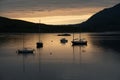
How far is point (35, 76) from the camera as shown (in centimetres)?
3719

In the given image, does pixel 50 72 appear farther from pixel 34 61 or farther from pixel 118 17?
pixel 118 17

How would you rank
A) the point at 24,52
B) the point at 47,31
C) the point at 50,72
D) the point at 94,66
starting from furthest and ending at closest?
the point at 47,31
the point at 24,52
the point at 94,66
the point at 50,72

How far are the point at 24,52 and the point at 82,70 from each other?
74.4 feet

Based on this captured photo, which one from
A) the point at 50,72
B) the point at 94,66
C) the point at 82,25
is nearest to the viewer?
the point at 50,72

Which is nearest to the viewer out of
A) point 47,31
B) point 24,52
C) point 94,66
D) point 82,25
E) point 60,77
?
point 60,77

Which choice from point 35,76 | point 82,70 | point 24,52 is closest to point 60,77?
point 35,76

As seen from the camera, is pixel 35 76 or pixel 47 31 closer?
pixel 35 76

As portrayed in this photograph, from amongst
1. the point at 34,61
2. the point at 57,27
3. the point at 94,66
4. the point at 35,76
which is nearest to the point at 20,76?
the point at 35,76

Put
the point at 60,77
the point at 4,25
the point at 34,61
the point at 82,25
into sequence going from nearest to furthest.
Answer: the point at 60,77 < the point at 34,61 < the point at 4,25 < the point at 82,25

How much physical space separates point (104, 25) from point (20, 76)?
162 metres

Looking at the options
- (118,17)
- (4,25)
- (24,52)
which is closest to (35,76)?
(24,52)

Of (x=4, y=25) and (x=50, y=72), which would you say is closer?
(x=50, y=72)

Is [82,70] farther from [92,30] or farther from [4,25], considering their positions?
[92,30]

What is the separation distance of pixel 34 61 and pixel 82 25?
144181 mm
